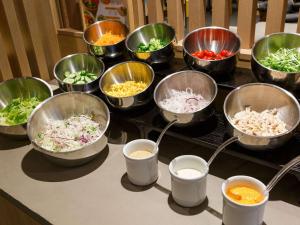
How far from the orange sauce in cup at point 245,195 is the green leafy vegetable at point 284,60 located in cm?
59

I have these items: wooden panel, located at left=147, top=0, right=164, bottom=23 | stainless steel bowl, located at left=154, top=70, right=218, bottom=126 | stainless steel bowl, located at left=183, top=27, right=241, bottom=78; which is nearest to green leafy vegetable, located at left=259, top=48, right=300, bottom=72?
stainless steel bowl, located at left=183, top=27, right=241, bottom=78

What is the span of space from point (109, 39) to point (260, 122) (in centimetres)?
108

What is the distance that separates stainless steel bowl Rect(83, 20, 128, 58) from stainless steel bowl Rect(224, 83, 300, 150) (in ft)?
2.55

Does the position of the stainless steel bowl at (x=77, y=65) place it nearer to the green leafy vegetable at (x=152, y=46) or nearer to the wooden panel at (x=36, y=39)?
the green leafy vegetable at (x=152, y=46)

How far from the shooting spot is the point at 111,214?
121 cm

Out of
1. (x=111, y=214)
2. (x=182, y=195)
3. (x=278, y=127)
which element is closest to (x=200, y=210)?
(x=182, y=195)

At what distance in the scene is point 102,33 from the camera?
209cm

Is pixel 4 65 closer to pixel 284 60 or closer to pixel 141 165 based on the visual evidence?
Result: pixel 141 165

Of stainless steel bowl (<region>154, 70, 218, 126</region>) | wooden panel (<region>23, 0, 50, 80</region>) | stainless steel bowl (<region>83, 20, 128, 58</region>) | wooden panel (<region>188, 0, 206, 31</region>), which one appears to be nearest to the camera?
stainless steel bowl (<region>154, 70, 218, 126</region>)

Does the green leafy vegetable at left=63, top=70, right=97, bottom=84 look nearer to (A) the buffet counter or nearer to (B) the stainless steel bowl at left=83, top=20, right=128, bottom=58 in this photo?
(B) the stainless steel bowl at left=83, top=20, right=128, bottom=58

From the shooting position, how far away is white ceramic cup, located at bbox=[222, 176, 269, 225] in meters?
0.99

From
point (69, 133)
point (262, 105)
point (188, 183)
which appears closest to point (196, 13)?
point (262, 105)

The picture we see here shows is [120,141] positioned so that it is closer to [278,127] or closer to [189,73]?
[189,73]

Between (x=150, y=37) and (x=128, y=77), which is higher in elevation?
(x=150, y=37)
